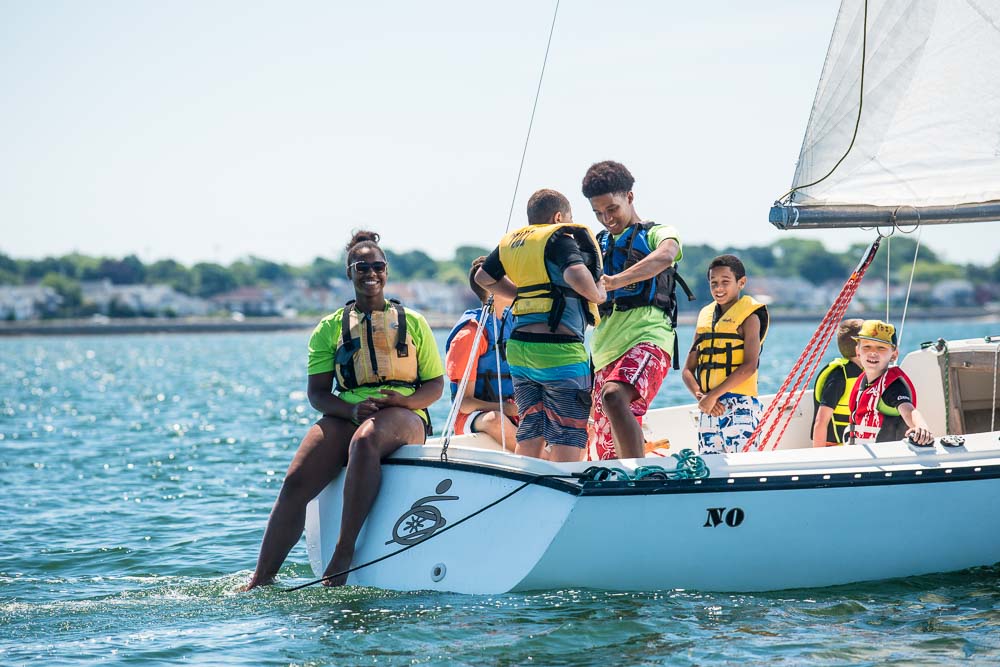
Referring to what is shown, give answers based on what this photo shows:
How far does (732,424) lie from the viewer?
6836 millimetres

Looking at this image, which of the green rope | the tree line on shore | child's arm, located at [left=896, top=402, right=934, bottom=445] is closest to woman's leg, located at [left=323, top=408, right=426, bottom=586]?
the green rope

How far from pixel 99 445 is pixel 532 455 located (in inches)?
457

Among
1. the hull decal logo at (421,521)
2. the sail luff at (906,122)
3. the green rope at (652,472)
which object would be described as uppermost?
the sail luff at (906,122)

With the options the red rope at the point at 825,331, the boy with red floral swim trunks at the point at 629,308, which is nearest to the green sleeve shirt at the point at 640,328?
the boy with red floral swim trunks at the point at 629,308

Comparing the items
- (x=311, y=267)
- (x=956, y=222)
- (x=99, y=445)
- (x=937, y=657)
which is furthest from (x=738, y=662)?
(x=311, y=267)

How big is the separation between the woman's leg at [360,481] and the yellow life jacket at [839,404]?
2.84 metres

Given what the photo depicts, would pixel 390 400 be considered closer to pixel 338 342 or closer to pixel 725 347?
pixel 338 342

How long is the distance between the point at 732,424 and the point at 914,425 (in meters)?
1.03

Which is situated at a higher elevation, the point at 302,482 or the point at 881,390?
the point at 881,390

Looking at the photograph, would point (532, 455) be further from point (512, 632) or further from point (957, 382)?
point (957, 382)

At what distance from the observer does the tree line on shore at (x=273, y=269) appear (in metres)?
143

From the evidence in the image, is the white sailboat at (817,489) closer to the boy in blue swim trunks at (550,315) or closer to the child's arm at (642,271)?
the boy in blue swim trunks at (550,315)

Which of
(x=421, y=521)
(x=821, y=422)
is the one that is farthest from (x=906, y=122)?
(x=421, y=521)

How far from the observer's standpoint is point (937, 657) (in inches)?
204
